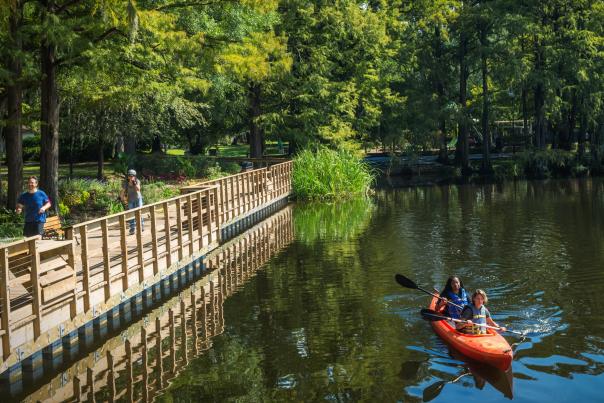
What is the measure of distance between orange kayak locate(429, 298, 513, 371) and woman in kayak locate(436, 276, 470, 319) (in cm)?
95

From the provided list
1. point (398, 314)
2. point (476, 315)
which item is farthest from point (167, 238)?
point (476, 315)

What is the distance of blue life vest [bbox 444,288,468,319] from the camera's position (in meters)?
16.1

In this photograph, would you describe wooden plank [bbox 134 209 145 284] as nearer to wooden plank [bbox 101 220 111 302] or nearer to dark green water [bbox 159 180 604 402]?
wooden plank [bbox 101 220 111 302]

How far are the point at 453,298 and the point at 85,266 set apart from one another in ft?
24.0

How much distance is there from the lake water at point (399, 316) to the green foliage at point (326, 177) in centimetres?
932

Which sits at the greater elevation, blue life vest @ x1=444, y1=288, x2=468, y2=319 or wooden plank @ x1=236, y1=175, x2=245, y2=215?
wooden plank @ x1=236, y1=175, x2=245, y2=215

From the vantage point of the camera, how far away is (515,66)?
52.4m

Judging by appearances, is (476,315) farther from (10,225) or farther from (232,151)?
(232,151)

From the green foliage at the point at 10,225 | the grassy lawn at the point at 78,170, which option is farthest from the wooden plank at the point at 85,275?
the grassy lawn at the point at 78,170

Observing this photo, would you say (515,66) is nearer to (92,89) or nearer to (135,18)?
(92,89)

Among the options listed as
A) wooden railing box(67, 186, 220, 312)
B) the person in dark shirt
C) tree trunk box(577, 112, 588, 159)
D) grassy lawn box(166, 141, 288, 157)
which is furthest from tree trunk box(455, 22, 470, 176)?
the person in dark shirt

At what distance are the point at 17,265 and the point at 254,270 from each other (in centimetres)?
1066

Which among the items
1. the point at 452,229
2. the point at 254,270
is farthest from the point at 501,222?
the point at 254,270

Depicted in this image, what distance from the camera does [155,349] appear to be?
15281 millimetres
